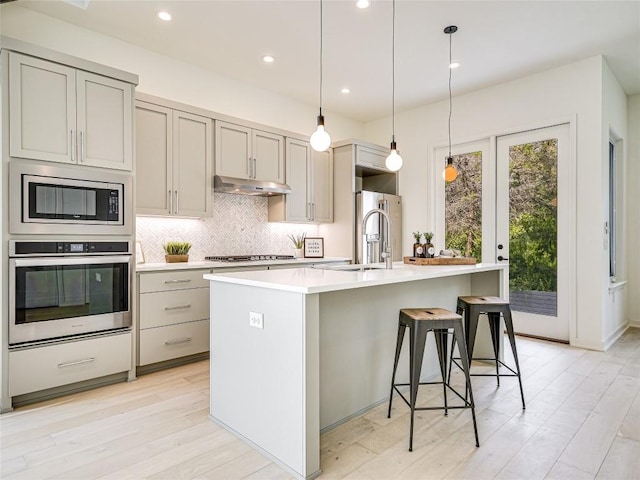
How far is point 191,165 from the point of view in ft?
12.5

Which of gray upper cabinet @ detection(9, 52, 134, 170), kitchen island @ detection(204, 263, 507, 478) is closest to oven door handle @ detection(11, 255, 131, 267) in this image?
gray upper cabinet @ detection(9, 52, 134, 170)

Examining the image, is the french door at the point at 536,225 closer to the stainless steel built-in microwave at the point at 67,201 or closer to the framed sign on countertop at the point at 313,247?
the framed sign on countertop at the point at 313,247

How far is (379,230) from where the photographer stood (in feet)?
17.3

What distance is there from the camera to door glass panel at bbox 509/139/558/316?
14.3ft

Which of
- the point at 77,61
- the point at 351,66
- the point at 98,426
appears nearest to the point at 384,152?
the point at 351,66

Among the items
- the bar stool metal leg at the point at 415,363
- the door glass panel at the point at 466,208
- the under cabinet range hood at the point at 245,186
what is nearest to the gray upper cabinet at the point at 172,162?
the under cabinet range hood at the point at 245,186

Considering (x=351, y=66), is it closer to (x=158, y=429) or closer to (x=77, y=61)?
(x=77, y=61)

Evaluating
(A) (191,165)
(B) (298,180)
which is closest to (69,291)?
(A) (191,165)

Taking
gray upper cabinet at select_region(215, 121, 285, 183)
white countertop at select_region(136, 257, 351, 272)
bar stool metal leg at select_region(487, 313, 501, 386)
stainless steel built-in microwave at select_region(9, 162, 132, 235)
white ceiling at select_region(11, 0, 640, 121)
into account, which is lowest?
bar stool metal leg at select_region(487, 313, 501, 386)

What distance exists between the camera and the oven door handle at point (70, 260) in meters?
2.60

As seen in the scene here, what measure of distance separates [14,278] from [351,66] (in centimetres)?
360

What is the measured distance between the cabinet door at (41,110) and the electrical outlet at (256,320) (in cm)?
189

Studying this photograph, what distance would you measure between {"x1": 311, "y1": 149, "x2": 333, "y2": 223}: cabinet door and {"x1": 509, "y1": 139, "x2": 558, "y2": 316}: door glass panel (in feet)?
7.40

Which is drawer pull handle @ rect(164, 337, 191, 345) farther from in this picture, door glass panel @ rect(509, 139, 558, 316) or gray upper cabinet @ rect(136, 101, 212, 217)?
door glass panel @ rect(509, 139, 558, 316)
